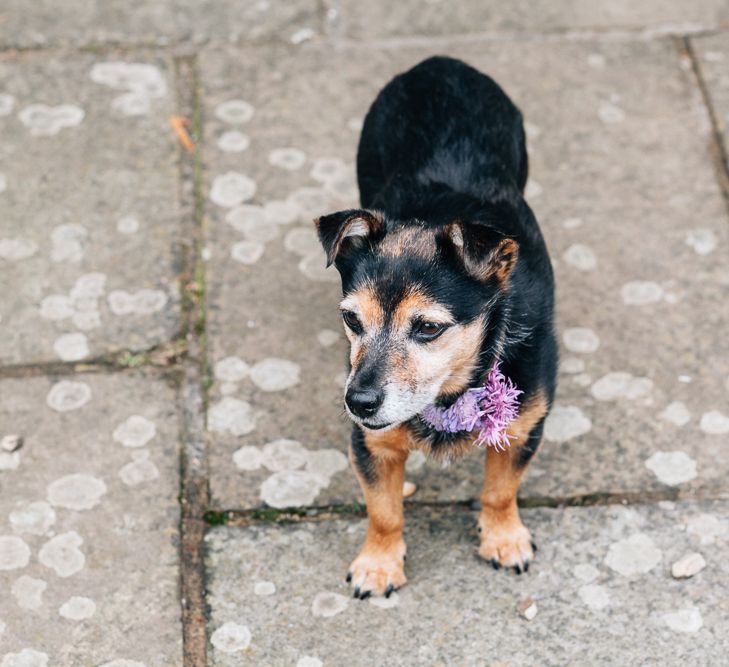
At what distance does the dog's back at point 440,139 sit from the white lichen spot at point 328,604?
1301 mm

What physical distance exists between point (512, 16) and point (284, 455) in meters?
3.04

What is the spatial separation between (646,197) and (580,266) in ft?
1.86

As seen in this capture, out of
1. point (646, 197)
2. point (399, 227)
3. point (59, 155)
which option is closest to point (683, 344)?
point (646, 197)

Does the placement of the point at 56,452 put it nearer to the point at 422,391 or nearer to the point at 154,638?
the point at 154,638

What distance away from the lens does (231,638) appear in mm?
3559

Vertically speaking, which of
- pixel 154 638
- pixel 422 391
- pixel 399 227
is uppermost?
pixel 399 227

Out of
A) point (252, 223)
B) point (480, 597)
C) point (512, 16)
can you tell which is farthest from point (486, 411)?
point (512, 16)

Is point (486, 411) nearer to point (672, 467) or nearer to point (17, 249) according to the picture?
point (672, 467)

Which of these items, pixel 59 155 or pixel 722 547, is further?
pixel 59 155

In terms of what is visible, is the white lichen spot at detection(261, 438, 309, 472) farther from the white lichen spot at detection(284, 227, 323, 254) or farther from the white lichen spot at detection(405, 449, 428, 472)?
the white lichen spot at detection(284, 227, 323, 254)

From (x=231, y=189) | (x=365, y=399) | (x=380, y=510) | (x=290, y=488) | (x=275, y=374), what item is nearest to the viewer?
(x=365, y=399)

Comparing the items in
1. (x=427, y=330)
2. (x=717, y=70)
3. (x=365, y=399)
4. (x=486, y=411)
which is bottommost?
(x=717, y=70)

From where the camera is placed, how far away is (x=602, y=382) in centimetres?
430

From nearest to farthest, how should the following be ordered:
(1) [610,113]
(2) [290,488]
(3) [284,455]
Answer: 1. (2) [290,488]
2. (3) [284,455]
3. (1) [610,113]
